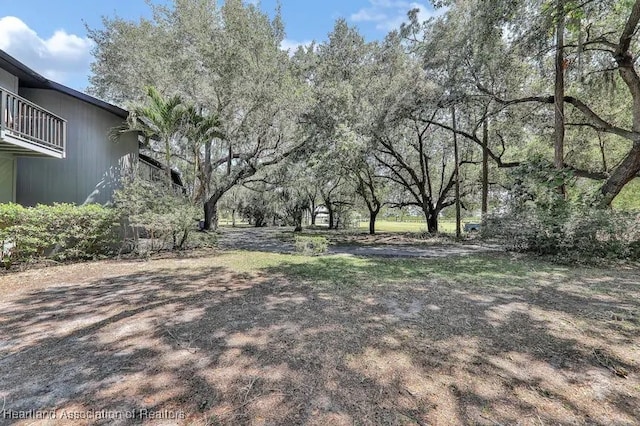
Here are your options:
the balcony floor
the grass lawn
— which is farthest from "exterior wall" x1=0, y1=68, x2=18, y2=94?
the grass lawn

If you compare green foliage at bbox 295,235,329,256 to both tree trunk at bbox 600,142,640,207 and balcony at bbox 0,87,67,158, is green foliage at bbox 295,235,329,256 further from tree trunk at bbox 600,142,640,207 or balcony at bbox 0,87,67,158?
tree trunk at bbox 600,142,640,207

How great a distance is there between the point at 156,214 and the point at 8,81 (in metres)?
4.75

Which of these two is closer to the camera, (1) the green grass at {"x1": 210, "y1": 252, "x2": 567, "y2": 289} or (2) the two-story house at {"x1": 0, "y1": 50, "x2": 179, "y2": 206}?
(1) the green grass at {"x1": 210, "y1": 252, "x2": 567, "y2": 289}

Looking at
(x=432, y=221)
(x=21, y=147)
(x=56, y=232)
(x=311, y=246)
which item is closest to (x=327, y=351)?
(x=311, y=246)

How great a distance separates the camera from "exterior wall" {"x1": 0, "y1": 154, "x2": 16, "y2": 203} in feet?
25.4

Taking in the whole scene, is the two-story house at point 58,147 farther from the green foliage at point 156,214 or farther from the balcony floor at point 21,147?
the green foliage at point 156,214

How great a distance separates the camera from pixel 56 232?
22.4ft

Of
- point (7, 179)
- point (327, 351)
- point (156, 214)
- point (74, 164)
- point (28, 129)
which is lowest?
point (327, 351)

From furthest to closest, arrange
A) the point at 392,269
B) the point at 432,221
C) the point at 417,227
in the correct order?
the point at 417,227
the point at 432,221
the point at 392,269

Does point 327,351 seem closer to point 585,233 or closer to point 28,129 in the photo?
point 585,233

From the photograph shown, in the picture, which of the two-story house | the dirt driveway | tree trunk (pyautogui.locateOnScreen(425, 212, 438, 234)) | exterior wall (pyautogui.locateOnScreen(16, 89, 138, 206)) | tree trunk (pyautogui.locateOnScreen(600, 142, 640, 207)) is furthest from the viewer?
tree trunk (pyautogui.locateOnScreen(425, 212, 438, 234))

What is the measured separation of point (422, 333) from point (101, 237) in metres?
8.19

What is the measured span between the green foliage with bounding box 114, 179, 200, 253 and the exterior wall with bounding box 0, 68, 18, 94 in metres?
3.43

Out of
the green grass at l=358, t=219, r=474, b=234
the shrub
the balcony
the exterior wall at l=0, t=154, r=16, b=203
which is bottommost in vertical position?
the green grass at l=358, t=219, r=474, b=234
